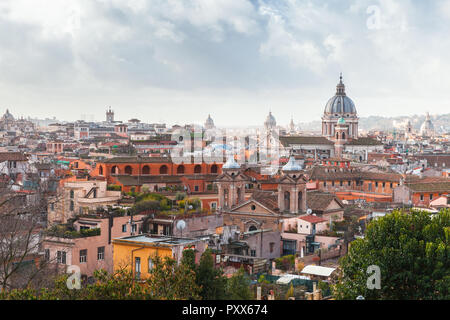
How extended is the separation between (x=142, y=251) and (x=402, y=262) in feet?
16.3

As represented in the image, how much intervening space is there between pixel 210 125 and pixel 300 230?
2598 inches

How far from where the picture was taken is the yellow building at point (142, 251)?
Result: 513 inches

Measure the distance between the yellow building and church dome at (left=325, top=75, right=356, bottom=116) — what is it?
204 feet

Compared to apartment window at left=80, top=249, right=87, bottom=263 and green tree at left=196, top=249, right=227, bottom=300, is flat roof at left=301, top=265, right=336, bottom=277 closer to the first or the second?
green tree at left=196, top=249, right=227, bottom=300

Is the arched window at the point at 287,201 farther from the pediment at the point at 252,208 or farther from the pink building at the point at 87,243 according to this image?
the pink building at the point at 87,243

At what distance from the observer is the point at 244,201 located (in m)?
23.3

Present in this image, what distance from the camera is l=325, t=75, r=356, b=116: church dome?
74312 mm

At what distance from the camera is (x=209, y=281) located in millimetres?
10250

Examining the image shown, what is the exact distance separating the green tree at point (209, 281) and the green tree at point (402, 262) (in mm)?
1876

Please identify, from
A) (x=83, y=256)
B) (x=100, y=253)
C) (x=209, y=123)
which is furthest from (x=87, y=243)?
(x=209, y=123)

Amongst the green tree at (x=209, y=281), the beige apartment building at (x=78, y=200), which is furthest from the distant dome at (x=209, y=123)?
the green tree at (x=209, y=281)

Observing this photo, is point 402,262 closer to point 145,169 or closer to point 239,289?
point 239,289
